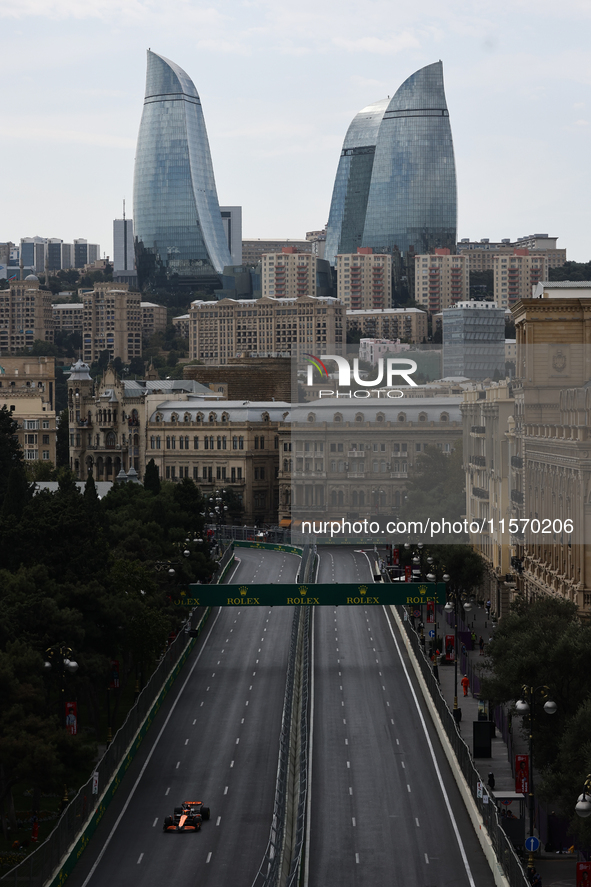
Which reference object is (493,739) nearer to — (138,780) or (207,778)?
(207,778)

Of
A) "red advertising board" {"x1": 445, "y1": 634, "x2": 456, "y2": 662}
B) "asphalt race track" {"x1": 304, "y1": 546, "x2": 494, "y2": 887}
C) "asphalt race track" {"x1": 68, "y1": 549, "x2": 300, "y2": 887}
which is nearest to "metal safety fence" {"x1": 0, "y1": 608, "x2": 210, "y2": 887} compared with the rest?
"asphalt race track" {"x1": 68, "y1": 549, "x2": 300, "y2": 887}

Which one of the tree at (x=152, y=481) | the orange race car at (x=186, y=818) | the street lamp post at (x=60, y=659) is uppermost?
the tree at (x=152, y=481)

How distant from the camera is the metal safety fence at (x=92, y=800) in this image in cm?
4353

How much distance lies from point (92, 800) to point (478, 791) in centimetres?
1421

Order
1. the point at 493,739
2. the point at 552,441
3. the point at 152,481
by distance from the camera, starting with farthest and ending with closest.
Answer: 1. the point at 152,481
2. the point at 552,441
3. the point at 493,739

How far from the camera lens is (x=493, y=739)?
6788 cm

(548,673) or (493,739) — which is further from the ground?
(548,673)

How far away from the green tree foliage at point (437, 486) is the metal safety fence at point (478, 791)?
19.6m

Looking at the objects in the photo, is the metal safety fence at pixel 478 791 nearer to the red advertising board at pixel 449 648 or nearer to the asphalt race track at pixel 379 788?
the asphalt race track at pixel 379 788

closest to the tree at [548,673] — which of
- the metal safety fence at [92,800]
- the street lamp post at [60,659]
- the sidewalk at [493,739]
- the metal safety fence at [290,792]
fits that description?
the sidewalk at [493,739]

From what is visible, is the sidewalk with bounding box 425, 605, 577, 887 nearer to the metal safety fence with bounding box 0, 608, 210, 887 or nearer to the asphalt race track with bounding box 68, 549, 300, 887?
the asphalt race track with bounding box 68, 549, 300, 887

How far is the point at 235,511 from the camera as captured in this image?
183625 mm

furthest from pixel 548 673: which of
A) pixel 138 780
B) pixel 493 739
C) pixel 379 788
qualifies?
pixel 138 780

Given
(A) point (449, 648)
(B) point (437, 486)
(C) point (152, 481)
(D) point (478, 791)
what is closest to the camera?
(D) point (478, 791)
